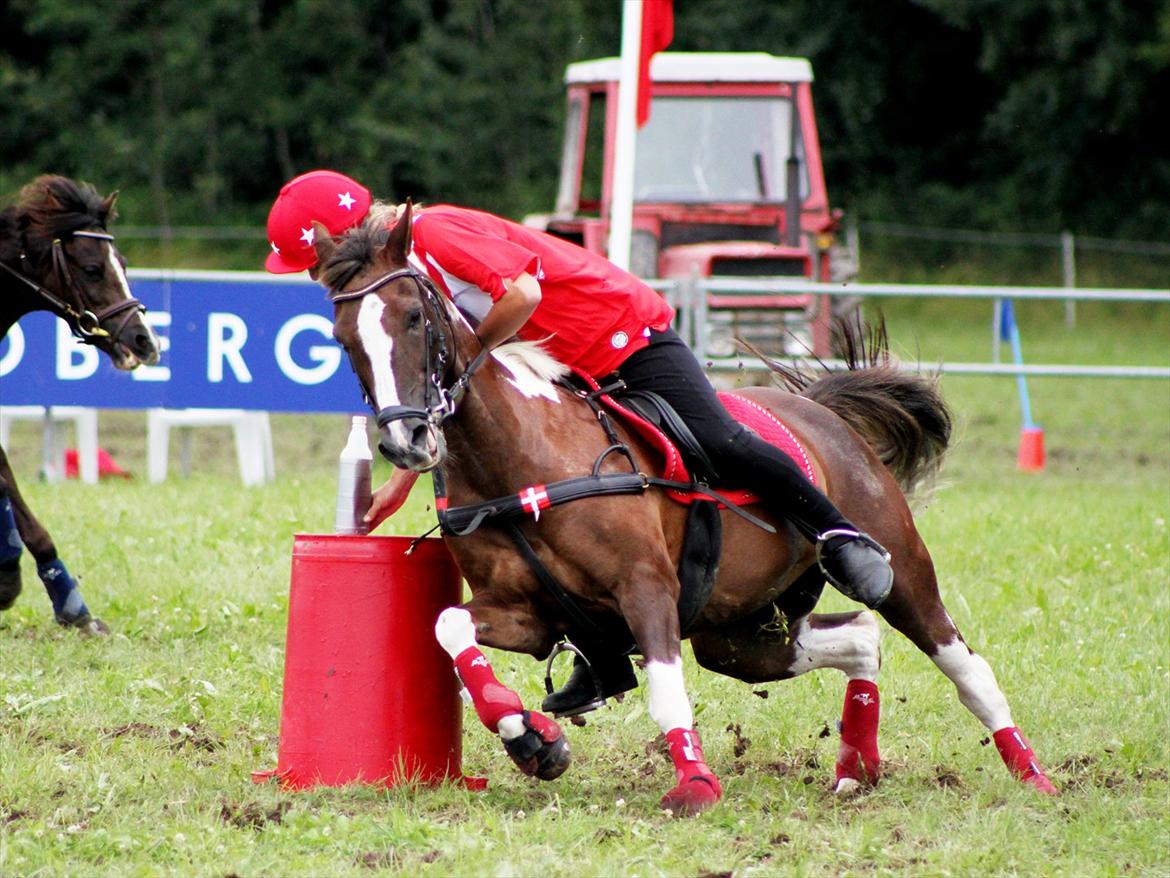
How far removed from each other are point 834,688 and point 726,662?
138cm

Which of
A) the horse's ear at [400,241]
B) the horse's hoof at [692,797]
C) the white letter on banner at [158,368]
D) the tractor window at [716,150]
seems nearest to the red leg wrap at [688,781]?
the horse's hoof at [692,797]

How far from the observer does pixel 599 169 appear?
1716 cm

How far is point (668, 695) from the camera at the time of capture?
5.02 m

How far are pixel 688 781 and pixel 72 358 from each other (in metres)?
7.84

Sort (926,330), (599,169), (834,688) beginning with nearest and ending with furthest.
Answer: (834,688)
(599,169)
(926,330)

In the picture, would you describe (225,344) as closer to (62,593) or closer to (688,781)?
(62,593)

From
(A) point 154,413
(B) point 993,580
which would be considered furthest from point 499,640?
(A) point 154,413

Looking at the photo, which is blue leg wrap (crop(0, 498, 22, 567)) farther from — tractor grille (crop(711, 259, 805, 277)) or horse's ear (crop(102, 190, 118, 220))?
tractor grille (crop(711, 259, 805, 277))

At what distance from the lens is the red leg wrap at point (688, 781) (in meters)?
4.99

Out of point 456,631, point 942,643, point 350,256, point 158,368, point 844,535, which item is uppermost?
point 350,256

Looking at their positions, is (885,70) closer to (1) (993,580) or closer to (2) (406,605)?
(1) (993,580)

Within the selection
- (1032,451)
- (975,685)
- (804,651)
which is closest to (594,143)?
(1032,451)

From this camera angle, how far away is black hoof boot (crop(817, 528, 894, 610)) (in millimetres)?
5531

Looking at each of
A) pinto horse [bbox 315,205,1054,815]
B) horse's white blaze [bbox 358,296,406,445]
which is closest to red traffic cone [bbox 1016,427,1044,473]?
pinto horse [bbox 315,205,1054,815]
